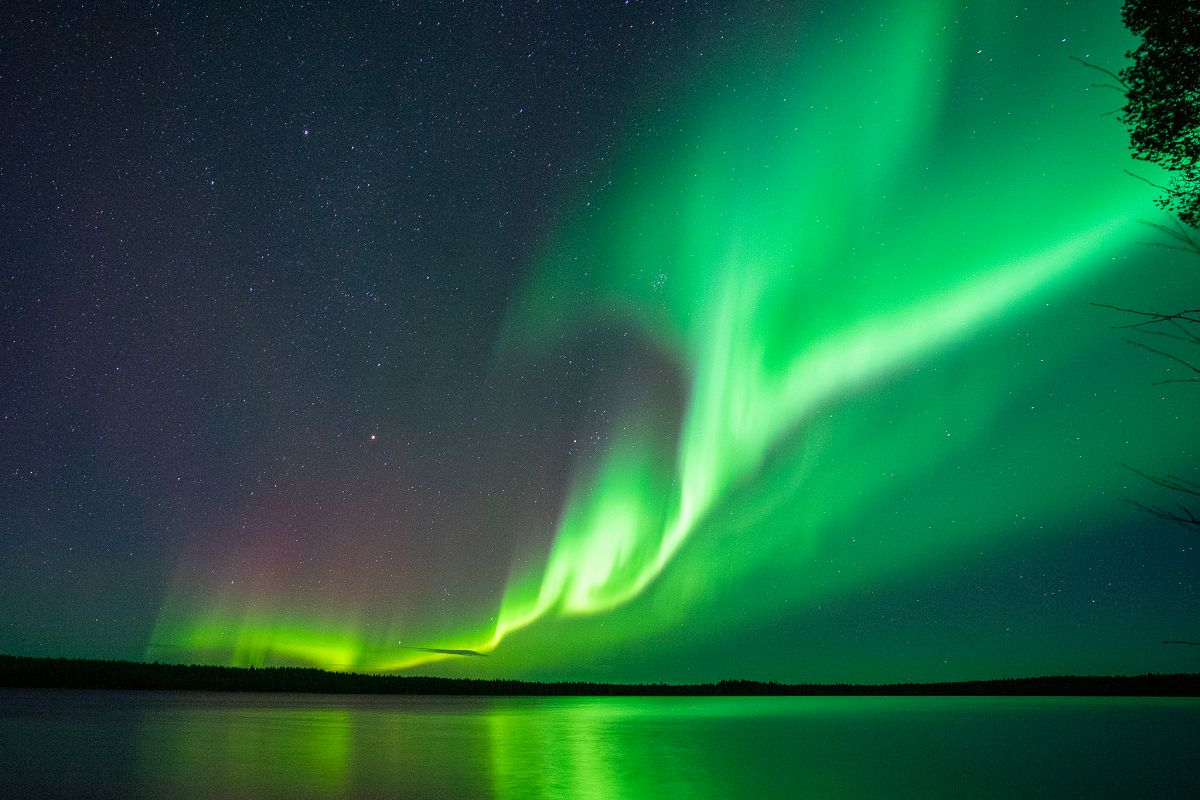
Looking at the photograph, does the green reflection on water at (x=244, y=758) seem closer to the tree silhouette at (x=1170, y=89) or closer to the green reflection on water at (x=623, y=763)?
the green reflection on water at (x=623, y=763)

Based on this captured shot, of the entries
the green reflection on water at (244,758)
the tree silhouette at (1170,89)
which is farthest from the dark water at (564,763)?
the tree silhouette at (1170,89)

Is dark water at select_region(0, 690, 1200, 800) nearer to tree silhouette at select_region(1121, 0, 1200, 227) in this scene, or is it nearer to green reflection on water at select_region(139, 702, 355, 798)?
green reflection on water at select_region(139, 702, 355, 798)

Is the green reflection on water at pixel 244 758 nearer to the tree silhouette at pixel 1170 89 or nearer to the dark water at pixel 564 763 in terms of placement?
the dark water at pixel 564 763

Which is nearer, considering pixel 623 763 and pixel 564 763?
pixel 564 763

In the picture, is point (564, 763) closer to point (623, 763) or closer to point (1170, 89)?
point (623, 763)

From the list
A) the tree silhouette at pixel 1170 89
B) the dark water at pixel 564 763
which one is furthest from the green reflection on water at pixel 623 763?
the tree silhouette at pixel 1170 89

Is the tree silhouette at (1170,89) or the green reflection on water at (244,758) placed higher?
the tree silhouette at (1170,89)

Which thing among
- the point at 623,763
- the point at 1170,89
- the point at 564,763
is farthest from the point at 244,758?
the point at 1170,89

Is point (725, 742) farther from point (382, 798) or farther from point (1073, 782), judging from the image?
point (382, 798)

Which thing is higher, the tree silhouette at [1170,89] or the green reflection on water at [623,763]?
the tree silhouette at [1170,89]

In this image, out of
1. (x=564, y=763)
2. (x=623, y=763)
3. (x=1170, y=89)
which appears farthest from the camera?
(x=623, y=763)

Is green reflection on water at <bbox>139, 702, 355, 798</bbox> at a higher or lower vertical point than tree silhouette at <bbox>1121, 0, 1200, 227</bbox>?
lower

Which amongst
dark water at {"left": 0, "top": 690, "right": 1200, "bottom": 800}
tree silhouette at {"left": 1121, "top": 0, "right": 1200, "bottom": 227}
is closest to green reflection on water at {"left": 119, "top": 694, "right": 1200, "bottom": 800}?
dark water at {"left": 0, "top": 690, "right": 1200, "bottom": 800}

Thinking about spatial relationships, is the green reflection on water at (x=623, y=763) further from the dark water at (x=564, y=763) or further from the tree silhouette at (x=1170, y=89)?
the tree silhouette at (x=1170, y=89)
